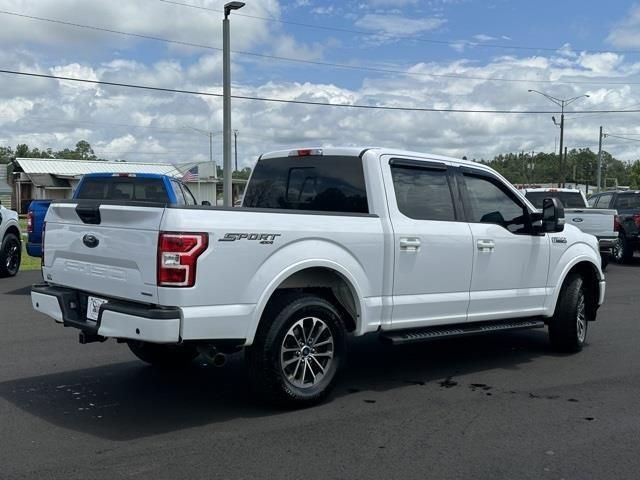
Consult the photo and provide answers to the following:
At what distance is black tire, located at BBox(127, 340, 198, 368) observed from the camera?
21.5ft

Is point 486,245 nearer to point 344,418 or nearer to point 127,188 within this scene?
point 344,418

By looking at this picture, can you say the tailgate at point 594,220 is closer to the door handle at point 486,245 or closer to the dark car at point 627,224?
the dark car at point 627,224

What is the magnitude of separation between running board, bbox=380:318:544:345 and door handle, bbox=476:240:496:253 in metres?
0.72

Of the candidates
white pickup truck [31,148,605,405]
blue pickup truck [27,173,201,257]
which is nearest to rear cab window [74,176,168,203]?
blue pickup truck [27,173,201,257]

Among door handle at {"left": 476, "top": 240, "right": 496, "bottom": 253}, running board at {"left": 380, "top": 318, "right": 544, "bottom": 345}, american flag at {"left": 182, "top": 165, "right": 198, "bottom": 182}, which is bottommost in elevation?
running board at {"left": 380, "top": 318, "right": 544, "bottom": 345}

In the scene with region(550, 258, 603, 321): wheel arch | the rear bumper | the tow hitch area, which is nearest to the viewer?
the rear bumper

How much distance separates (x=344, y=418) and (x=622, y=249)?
15.4 meters

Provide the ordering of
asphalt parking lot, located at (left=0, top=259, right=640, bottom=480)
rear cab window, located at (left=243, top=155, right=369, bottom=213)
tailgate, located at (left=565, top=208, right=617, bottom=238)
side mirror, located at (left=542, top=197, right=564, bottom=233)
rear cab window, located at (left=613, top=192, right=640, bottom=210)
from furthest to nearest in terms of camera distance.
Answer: rear cab window, located at (left=613, top=192, right=640, bottom=210) < tailgate, located at (left=565, top=208, right=617, bottom=238) < side mirror, located at (left=542, top=197, right=564, bottom=233) < rear cab window, located at (left=243, top=155, right=369, bottom=213) < asphalt parking lot, located at (left=0, top=259, right=640, bottom=480)

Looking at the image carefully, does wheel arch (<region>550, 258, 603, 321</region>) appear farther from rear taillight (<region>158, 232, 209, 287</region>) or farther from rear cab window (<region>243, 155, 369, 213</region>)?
rear taillight (<region>158, 232, 209, 287</region>)

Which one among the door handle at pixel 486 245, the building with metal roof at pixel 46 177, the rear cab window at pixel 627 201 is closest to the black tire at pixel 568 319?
the door handle at pixel 486 245

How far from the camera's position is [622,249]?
18.7 meters

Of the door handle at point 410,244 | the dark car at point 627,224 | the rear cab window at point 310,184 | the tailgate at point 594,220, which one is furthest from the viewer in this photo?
the dark car at point 627,224

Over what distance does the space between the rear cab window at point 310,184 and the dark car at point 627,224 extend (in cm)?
1321

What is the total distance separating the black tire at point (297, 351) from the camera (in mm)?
5254
